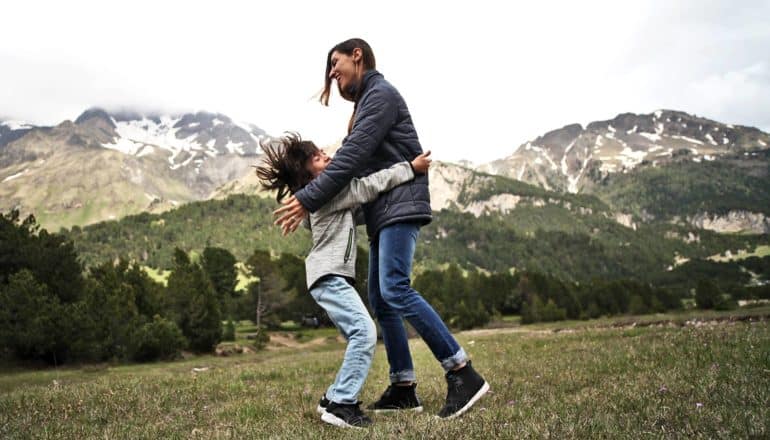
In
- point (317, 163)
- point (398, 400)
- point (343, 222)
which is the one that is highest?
point (317, 163)

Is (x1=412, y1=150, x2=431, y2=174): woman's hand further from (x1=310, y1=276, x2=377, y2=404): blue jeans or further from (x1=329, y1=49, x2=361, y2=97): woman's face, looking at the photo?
(x1=310, y1=276, x2=377, y2=404): blue jeans

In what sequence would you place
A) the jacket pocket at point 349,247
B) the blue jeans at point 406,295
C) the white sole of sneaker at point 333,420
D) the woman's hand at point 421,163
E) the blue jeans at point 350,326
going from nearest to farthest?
the white sole of sneaker at point 333,420
the blue jeans at point 350,326
the blue jeans at point 406,295
the jacket pocket at point 349,247
the woman's hand at point 421,163

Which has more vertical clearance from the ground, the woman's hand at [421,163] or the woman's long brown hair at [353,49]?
the woman's long brown hair at [353,49]

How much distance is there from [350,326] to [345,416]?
106 cm

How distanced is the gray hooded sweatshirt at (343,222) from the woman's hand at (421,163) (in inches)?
4.5

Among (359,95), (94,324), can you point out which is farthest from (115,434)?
(94,324)

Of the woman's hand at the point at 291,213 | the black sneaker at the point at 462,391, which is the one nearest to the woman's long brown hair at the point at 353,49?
the woman's hand at the point at 291,213

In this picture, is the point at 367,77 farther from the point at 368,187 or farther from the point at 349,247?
the point at 349,247

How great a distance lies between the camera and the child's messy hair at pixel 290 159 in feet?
23.0

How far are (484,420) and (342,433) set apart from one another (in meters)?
1.38

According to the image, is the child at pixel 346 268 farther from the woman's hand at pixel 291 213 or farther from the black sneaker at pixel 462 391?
the black sneaker at pixel 462 391

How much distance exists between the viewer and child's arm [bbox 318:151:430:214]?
659 centimetres

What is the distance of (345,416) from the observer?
19.3 feet

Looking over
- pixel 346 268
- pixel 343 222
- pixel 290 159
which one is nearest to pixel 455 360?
pixel 346 268
